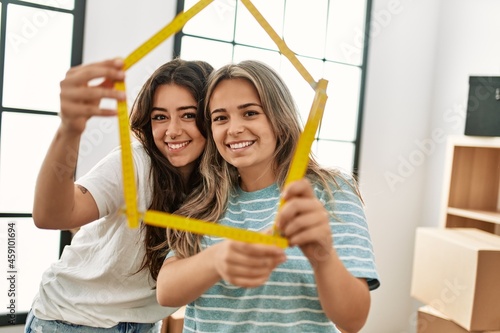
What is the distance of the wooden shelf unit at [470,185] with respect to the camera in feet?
8.50

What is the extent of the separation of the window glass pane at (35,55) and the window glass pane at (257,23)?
3.24 feet

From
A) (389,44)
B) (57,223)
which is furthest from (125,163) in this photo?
(389,44)

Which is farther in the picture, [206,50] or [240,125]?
[206,50]

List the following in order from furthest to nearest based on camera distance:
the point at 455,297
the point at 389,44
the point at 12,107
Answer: the point at 389,44, the point at 12,107, the point at 455,297

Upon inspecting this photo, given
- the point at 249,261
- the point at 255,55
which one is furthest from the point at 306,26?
the point at 249,261

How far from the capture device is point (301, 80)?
10.0 feet

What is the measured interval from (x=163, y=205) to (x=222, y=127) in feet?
1.02

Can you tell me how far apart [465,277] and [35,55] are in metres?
2.33

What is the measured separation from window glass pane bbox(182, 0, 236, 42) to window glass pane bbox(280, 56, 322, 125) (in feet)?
1.38

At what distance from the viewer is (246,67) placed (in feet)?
4.01

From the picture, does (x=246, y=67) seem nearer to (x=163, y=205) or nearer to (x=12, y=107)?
(x=163, y=205)

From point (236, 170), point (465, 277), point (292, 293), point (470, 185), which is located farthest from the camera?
point (470, 185)

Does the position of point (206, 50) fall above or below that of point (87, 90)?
above

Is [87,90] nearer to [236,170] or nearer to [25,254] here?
[236,170]
